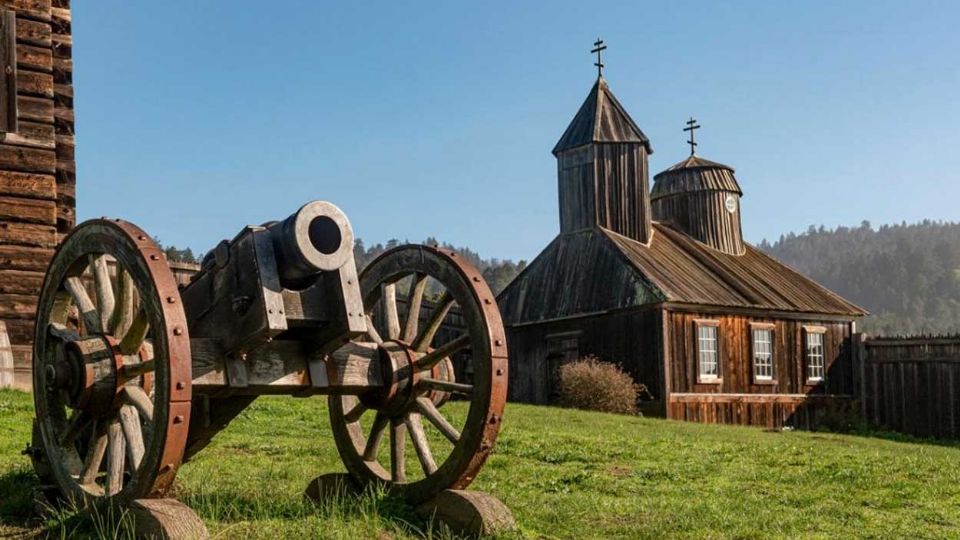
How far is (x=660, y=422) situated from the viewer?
759 inches

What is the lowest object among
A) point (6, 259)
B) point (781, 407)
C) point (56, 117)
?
point (781, 407)

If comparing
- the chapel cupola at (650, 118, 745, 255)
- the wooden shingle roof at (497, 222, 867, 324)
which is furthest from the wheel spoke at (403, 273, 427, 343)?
the chapel cupola at (650, 118, 745, 255)

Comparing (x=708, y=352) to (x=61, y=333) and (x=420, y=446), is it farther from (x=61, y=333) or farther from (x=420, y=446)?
(x=61, y=333)

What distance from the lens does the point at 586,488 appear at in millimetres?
8688

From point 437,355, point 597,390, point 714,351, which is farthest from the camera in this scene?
point 714,351

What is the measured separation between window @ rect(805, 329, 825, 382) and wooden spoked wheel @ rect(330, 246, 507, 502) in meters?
21.9

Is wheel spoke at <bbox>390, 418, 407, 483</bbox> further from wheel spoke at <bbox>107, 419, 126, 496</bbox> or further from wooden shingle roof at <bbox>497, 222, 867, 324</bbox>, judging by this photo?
wooden shingle roof at <bbox>497, 222, 867, 324</bbox>

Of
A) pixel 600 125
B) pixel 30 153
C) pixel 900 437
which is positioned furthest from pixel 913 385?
pixel 30 153

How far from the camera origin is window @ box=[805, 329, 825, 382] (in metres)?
26.8

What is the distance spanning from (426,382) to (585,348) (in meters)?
18.9

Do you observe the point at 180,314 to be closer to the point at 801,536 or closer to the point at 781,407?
the point at 801,536

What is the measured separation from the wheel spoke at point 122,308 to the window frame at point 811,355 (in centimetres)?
2326

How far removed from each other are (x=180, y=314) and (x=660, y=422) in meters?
15.3

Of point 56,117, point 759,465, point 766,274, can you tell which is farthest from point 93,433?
point 766,274
